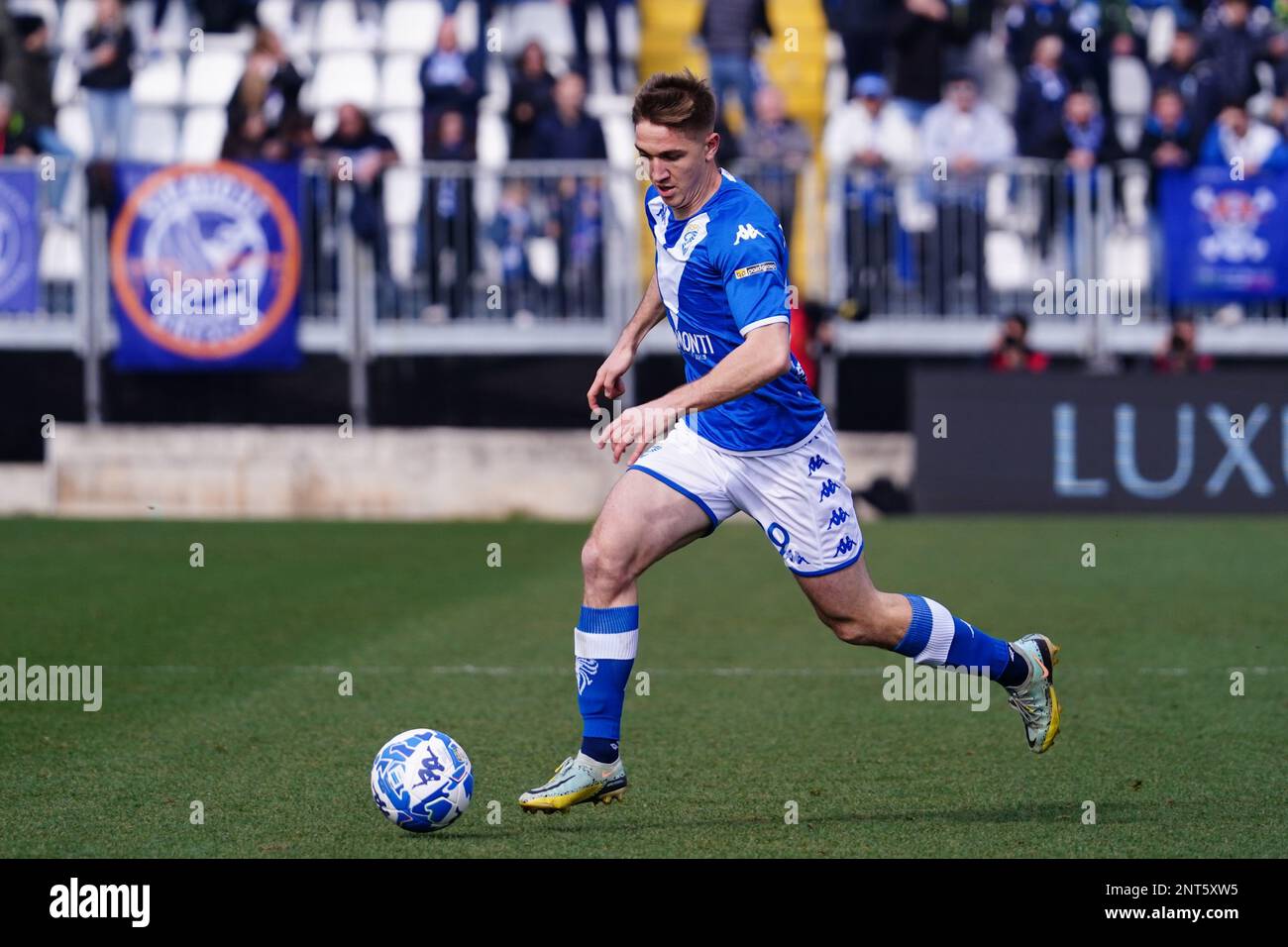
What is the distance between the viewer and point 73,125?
20266 millimetres

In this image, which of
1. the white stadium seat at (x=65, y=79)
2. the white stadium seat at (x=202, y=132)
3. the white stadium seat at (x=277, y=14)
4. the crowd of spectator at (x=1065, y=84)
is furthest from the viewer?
the white stadium seat at (x=277, y=14)

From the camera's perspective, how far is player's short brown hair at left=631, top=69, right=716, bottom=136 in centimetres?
643

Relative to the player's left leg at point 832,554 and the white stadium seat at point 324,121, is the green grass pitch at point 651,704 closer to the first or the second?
the player's left leg at point 832,554

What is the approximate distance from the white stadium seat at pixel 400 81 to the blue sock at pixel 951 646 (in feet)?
46.4

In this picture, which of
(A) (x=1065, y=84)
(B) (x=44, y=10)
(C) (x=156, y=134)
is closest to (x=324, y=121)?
(C) (x=156, y=134)

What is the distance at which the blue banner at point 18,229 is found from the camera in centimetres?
1712

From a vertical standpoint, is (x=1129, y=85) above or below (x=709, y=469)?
above

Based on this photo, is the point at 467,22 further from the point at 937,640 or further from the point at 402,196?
the point at 937,640

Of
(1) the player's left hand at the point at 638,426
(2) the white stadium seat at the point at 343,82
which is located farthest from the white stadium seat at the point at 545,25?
(1) the player's left hand at the point at 638,426

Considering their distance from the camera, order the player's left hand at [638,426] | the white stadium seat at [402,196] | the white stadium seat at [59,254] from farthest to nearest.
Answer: the white stadium seat at [402,196], the white stadium seat at [59,254], the player's left hand at [638,426]

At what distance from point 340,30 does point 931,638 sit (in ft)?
50.6

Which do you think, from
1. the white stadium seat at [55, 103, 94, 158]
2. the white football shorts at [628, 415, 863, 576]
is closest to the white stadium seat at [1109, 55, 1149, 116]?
the white stadium seat at [55, 103, 94, 158]
